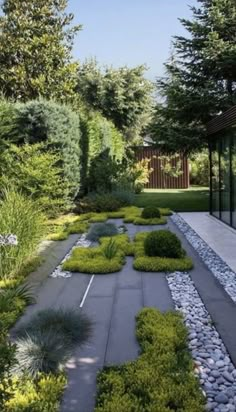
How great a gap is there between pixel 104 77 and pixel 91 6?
28.0ft

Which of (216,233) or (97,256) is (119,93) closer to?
(216,233)

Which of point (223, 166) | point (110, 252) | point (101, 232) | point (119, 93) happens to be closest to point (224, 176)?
point (223, 166)

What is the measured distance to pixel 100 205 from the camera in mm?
11312

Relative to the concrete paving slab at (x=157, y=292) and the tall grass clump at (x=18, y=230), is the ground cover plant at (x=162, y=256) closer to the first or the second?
the concrete paving slab at (x=157, y=292)

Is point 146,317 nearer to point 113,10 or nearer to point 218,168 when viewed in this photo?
point 218,168

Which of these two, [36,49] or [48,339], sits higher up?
[36,49]

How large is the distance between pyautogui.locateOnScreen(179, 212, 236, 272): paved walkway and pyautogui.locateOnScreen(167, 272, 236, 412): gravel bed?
156 centimetres

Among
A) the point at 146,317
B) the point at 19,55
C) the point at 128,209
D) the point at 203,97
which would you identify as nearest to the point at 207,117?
the point at 203,97

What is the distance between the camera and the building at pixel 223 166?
8.35 meters

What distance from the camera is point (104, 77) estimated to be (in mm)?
18578

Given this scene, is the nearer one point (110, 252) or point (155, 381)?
point (155, 381)

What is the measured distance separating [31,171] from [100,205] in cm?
306

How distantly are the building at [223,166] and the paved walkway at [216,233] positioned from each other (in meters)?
0.22

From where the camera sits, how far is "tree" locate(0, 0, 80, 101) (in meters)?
14.6
